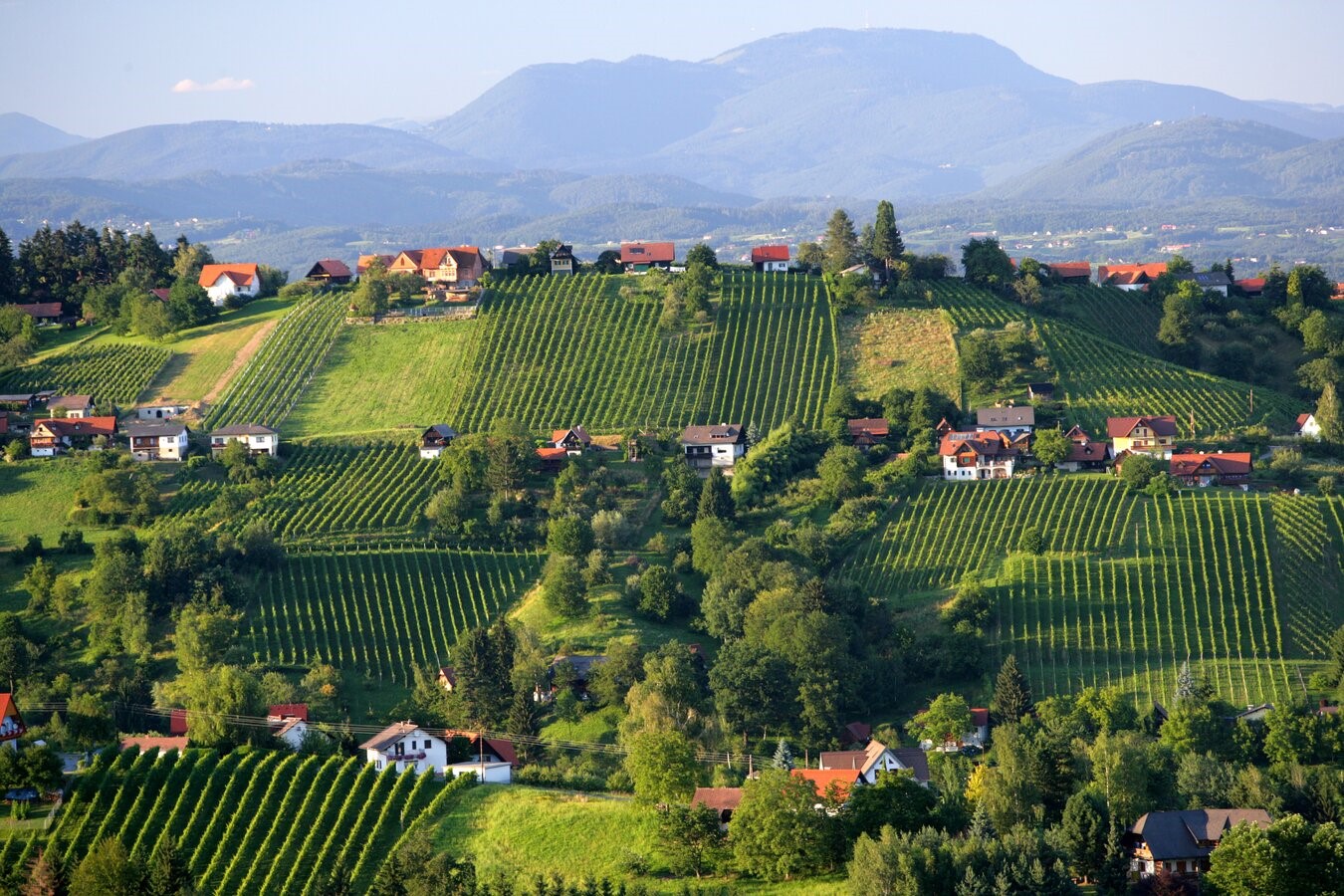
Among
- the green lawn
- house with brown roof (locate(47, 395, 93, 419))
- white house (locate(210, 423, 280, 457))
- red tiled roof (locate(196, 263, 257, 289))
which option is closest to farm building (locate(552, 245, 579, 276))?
the green lawn

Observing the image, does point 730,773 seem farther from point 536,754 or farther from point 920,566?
point 920,566

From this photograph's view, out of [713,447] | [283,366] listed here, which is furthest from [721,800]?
[283,366]

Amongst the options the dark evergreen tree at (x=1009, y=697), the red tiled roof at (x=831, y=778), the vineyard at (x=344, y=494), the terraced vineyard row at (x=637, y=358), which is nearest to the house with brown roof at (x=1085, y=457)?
the terraced vineyard row at (x=637, y=358)

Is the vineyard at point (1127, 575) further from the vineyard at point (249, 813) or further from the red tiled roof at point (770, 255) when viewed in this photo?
the red tiled roof at point (770, 255)

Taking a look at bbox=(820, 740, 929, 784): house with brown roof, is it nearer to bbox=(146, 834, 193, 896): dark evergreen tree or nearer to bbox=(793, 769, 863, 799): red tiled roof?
bbox=(793, 769, 863, 799): red tiled roof

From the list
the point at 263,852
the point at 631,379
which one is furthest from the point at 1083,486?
the point at 263,852

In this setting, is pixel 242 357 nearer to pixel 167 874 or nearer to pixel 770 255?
pixel 770 255
